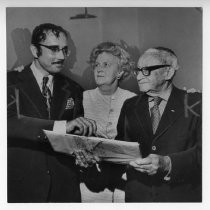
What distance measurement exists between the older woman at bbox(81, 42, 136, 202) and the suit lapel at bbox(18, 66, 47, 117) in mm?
273

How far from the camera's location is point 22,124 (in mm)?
3289

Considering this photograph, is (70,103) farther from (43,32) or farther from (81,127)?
(43,32)

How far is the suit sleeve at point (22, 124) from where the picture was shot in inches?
129

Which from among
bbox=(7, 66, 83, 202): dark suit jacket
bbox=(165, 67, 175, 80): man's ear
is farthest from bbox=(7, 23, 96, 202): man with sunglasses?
bbox=(165, 67, 175, 80): man's ear

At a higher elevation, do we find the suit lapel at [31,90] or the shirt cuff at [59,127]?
the suit lapel at [31,90]

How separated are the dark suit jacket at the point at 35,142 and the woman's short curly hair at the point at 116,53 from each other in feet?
0.74

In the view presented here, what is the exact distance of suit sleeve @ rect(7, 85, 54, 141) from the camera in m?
3.29

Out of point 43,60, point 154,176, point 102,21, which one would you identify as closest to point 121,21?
point 102,21

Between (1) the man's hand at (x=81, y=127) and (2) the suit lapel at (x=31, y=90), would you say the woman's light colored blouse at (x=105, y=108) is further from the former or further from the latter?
(2) the suit lapel at (x=31, y=90)

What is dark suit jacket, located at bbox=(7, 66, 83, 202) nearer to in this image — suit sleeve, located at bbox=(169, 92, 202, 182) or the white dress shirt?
the white dress shirt

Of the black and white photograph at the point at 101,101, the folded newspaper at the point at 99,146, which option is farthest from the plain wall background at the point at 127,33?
the folded newspaper at the point at 99,146

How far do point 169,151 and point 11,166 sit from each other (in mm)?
1005

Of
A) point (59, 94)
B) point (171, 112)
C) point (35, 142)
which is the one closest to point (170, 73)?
point (171, 112)

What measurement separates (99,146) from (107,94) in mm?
334
